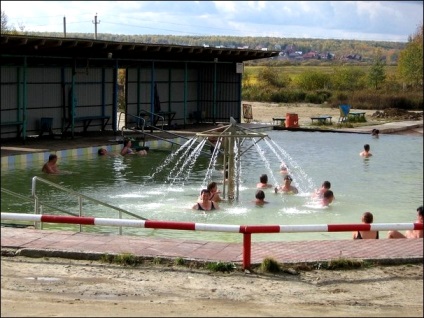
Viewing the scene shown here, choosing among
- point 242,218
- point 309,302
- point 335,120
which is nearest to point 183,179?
point 242,218

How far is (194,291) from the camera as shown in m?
7.86

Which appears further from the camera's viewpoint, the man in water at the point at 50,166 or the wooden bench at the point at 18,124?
the wooden bench at the point at 18,124

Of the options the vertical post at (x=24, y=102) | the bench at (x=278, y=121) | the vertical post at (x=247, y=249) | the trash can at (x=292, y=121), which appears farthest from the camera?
the bench at (x=278, y=121)

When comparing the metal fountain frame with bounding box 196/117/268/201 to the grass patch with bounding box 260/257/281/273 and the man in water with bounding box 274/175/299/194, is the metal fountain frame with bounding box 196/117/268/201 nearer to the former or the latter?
the man in water with bounding box 274/175/299/194

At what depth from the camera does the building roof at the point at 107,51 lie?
22.1 meters

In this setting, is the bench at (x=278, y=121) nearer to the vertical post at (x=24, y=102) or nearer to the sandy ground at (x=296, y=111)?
the sandy ground at (x=296, y=111)

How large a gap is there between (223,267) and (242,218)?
595 centimetres

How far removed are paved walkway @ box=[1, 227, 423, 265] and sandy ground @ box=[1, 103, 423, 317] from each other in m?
0.22

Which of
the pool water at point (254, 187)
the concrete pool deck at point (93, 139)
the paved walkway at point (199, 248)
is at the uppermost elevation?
the concrete pool deck at point (93, 139)

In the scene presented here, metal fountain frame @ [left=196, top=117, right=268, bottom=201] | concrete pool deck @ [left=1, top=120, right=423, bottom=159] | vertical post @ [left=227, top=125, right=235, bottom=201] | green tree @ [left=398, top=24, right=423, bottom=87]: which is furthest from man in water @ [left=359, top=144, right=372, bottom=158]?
green tree @ [left=398, top=24, right=423, bottom=87]

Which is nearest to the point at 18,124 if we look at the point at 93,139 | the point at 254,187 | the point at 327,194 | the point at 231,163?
the point at 93,139

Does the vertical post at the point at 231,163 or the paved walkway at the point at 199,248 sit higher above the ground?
the vertical post at the point at 231,163

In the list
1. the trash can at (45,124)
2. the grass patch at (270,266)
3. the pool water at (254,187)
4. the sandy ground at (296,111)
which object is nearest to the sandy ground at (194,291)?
the grass patch at (270,266)

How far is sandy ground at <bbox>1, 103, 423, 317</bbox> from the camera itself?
7.05 meters
